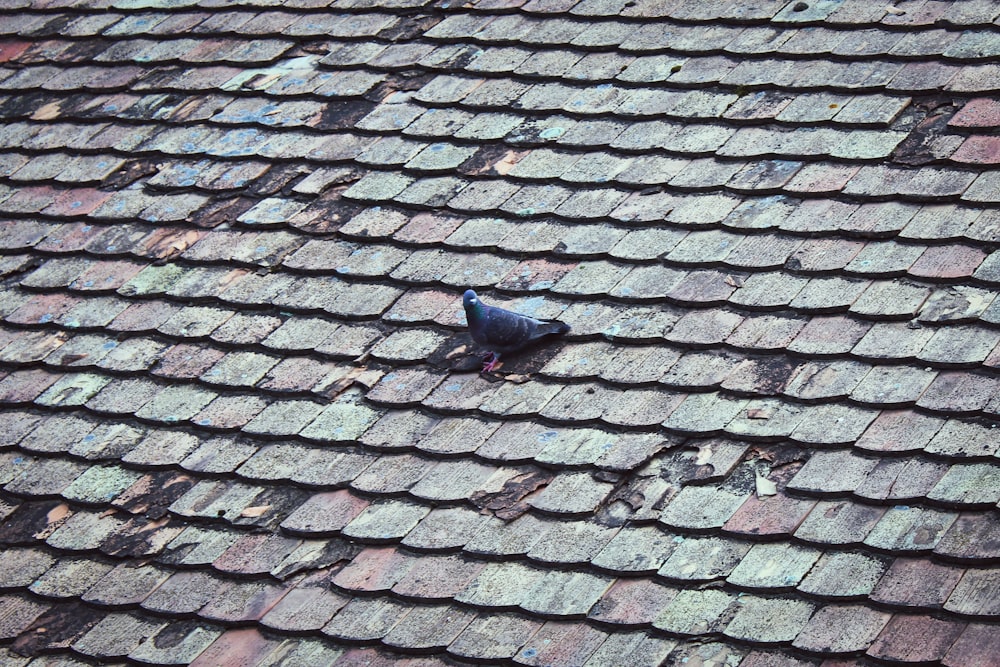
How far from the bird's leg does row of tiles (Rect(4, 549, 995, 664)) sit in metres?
0.73

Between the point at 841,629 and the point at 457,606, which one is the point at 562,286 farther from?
the point at 841,629

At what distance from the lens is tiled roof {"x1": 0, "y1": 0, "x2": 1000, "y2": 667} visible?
2.84 m

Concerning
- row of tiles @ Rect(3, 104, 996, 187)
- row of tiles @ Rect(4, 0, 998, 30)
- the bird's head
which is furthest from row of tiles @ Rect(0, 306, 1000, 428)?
row of tiles @ Rect(4, 0, 998, 30)

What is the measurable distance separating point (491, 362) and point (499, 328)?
15 cm

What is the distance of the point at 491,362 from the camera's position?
3615mm

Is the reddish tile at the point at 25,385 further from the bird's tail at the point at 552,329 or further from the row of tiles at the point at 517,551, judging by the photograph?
the bird's tail at the point at 552,329

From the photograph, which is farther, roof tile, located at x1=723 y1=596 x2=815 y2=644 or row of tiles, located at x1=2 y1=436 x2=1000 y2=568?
row of tiles, located at x1=2 y1=436 x2=1000 y2=568

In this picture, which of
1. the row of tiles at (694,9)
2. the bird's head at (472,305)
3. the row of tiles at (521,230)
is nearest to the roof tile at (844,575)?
the row of tiles at (521,230)

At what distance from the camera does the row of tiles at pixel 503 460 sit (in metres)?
2.86

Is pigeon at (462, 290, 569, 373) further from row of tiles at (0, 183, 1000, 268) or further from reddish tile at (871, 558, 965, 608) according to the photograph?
reddish tile at (871, 558, 965, 608)

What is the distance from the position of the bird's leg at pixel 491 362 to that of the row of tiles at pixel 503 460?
23 centimetres

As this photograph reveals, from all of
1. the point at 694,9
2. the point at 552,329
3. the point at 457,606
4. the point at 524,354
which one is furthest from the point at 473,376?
the point at 694,9

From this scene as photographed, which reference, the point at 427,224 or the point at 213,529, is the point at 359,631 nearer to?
the point at 213,529

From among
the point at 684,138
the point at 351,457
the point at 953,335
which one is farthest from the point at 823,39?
the point at 351,457
